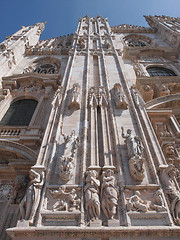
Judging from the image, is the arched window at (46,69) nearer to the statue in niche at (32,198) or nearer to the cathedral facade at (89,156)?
the cathedral facade at (89,156)

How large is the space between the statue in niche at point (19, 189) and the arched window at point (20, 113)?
460cm

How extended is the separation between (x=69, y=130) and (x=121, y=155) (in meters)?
2.34

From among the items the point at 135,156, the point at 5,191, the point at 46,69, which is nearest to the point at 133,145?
the point at 135,156

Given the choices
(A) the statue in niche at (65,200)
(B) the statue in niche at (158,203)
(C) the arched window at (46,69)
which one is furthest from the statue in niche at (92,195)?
(C) the arched window at (46,69)

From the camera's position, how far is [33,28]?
26406 mm

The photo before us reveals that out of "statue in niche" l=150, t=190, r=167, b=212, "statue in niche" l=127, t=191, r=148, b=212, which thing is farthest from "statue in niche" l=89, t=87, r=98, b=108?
"statue in niche" l=150, t=190, r=167, b=212

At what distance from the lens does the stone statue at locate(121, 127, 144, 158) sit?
6.26 m

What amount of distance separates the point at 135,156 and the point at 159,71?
45.8 feet

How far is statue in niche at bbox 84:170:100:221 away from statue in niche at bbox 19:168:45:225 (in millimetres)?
1324

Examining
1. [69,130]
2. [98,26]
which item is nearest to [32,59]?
[98,26]

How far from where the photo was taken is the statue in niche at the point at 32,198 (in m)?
5.01

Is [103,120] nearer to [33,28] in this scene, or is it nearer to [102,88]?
[102,88]

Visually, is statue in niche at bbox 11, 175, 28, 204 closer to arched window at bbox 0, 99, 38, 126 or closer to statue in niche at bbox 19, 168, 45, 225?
statue in niche at bbox 19, 168, 45, 225

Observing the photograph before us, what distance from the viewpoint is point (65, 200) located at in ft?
17.7
